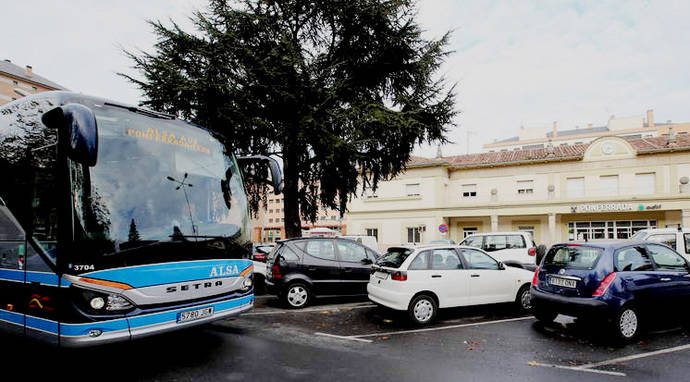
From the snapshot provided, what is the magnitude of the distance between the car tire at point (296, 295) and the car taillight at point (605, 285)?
19.0 feet

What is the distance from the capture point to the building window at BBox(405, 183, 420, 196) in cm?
3450

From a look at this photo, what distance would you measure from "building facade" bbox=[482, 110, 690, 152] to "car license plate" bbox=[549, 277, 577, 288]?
235ft

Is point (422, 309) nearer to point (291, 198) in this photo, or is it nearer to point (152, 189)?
point (152, 189)

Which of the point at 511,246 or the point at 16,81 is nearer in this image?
the point at 511,246

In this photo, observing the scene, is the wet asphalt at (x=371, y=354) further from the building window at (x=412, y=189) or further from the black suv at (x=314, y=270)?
the building window at (x=412, y=189)

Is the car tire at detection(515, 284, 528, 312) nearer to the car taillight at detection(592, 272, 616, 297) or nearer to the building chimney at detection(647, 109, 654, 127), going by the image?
the car taillight at detection(592, 272, 616, 297)

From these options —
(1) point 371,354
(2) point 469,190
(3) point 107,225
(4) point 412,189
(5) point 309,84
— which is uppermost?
(5) point 309,84

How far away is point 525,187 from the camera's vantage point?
3206cm

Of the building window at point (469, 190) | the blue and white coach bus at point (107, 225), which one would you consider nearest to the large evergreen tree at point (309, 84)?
the blue and white coach bus at point (107, 225)

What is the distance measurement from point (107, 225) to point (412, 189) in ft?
103

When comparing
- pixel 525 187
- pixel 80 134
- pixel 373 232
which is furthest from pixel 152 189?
pixel 525 187

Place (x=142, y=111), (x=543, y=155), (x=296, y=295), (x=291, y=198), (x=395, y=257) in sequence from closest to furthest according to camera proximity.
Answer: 1. (x=142, y=111)
2. (x=395, y=257)
3. (x=296, y=295)
4. (x=291, y=198)
5. (x=543, y=155)

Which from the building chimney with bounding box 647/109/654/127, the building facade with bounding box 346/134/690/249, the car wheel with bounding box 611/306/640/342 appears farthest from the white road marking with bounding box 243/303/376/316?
the building chimney with bounding box 647/109/654/127

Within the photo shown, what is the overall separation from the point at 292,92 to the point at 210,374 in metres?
9.18
